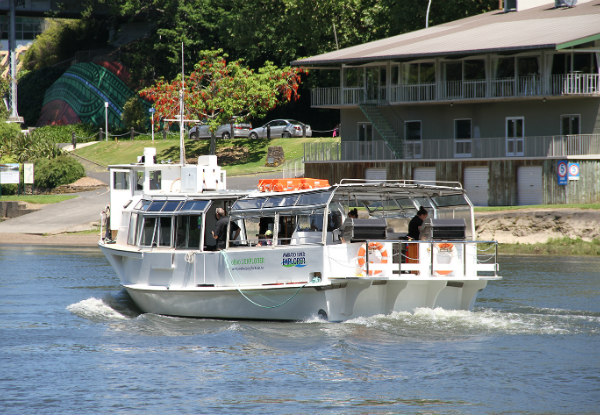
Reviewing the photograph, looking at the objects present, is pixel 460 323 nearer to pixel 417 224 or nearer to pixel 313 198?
pixel 417 224

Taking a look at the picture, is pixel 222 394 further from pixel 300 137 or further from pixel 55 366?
pixel 300 137

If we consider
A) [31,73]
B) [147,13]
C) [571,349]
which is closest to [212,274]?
[571,349]

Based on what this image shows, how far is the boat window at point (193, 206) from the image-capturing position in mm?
24703

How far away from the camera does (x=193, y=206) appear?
81.6 ft

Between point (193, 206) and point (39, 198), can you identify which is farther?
point (39, 198)

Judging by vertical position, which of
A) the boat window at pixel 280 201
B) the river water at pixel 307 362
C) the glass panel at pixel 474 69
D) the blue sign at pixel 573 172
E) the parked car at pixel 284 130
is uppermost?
the glass panel at pixel 474 69

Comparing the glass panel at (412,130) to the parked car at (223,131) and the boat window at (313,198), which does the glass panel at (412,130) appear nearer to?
the parked car at (223,131)

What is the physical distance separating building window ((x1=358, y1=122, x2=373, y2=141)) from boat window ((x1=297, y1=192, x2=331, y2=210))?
121ft

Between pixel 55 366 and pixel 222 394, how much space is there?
4426 mm

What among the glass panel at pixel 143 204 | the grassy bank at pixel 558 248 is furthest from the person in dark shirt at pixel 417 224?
the grassy bank at pixel 558 248

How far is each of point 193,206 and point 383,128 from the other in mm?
33199

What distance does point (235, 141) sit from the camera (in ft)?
235

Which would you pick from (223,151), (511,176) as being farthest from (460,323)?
(223,151)

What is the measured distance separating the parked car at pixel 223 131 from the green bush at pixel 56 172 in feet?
38.3
